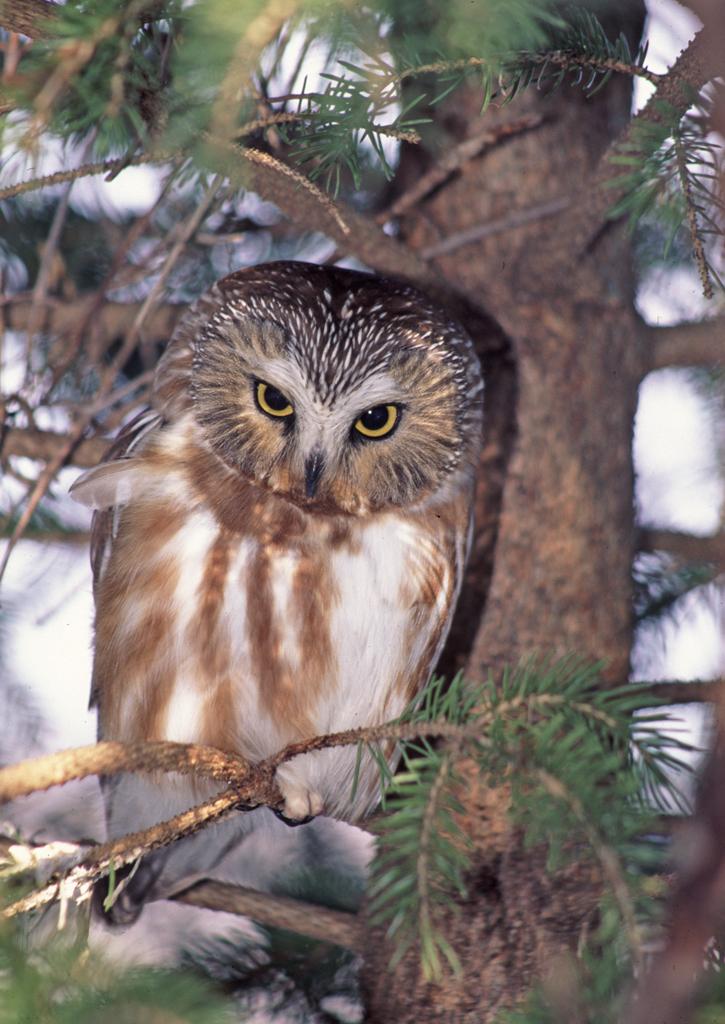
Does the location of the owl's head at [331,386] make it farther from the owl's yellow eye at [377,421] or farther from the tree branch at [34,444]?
the tree branch at [34,444]

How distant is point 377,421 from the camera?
1675 mm

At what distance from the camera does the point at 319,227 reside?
154cm

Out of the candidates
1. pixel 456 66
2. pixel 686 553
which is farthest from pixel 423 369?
pixel 686 553

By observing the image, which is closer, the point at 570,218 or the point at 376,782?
the point at 570,218

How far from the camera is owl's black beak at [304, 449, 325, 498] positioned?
1.58 meters

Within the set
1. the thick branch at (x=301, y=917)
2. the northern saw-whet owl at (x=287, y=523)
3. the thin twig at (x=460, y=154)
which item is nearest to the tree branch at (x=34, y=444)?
the northern saw-whet owl at (x=287, y=523)

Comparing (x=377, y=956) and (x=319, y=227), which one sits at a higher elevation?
(x=319, y=227)

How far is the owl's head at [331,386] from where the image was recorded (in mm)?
1592

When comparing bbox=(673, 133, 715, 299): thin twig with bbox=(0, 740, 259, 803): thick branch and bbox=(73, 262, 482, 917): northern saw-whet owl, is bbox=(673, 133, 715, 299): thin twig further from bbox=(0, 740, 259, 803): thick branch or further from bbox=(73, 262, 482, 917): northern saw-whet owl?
bbox=(0, 740, 259, 803): thick branch

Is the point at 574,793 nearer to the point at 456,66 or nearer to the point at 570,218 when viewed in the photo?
the point at 456,66

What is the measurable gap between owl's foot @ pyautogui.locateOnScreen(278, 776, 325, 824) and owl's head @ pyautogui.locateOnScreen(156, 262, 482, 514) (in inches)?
18.1

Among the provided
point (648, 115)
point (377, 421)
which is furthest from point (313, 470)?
point (648, 115)

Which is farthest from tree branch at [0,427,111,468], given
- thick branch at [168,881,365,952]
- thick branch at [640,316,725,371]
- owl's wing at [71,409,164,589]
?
thick branch at [640,316,725,371]

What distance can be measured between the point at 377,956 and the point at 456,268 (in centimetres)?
124
